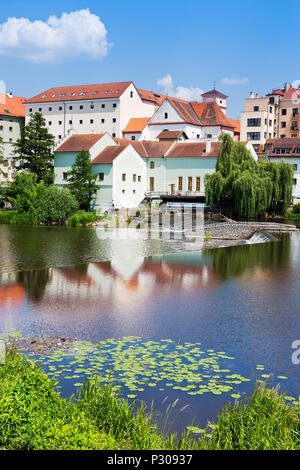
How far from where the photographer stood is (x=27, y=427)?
641cm

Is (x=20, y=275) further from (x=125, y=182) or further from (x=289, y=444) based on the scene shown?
(x=125, y=182)

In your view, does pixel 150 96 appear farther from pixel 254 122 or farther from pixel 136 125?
pixel 254 122

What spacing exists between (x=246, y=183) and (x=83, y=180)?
1730cm

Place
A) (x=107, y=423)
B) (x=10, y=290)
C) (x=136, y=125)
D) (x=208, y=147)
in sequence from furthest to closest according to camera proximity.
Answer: (x=136, y=125), (x=208, y=147), (x=10, y=290), (x=107, y=423)

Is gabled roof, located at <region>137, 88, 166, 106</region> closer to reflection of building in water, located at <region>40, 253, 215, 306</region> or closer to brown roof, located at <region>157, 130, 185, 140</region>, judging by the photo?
brown roof, located at <region>157, 130, 185, 140</region>

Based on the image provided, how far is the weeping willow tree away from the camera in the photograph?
145 feet

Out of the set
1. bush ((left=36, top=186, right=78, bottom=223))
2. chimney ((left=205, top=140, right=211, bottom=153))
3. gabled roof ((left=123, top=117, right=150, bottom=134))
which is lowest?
bush ((left=36, top=186, right=78, bottom=223))

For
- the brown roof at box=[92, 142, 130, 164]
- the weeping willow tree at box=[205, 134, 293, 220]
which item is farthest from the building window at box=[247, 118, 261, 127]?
the weeping willow tree at box=[205, 134, 293, 220]

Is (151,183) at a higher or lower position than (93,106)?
lower

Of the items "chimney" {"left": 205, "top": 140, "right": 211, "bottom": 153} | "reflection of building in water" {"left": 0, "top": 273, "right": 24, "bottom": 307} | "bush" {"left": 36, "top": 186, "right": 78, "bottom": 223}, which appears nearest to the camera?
"reflection of building in water" {"left": 0, "top": 273, "right": 24, "bottom": 307}

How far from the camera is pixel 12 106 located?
88062 millimetres

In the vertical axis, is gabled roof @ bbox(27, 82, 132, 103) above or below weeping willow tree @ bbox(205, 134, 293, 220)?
above

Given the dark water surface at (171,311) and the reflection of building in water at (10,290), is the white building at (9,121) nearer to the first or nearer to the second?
the dark water surface at (171,311)

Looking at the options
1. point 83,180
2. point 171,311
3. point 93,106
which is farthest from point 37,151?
point 171,311
